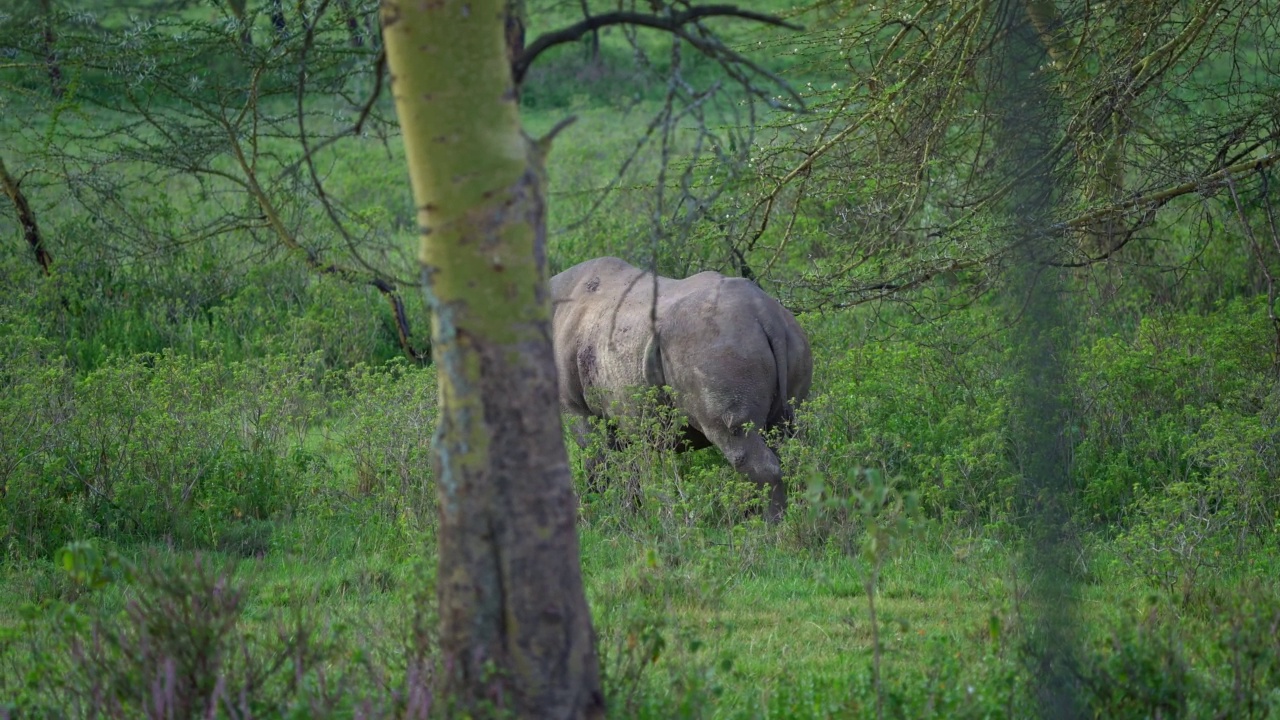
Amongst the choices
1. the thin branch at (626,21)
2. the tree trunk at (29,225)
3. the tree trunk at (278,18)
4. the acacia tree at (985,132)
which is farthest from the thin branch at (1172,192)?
the tree trunk at (29,225)

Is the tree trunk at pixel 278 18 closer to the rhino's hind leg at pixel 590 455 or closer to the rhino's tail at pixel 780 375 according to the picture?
the rhino's hind leg at pixel 590 455

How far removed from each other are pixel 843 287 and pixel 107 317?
7.31 metres

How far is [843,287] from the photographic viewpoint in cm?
812

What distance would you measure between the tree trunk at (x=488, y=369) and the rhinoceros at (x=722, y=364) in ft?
11.4

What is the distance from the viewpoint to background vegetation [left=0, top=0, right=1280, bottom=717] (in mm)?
3992

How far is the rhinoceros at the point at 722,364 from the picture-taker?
291 inches

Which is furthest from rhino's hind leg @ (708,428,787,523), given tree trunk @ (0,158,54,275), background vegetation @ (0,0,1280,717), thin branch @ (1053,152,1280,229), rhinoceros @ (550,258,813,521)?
tree trunk @ (0,158,54,275)

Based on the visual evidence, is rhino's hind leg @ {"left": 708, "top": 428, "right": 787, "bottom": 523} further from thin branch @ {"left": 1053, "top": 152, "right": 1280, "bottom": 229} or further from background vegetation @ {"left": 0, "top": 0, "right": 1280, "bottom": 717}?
thin branch @ {"left": 1053, "top": 152, "right": 1280, "bottom": 229}

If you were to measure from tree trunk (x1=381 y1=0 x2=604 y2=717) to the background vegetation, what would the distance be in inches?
10.2

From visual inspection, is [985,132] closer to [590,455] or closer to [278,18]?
[590,455]

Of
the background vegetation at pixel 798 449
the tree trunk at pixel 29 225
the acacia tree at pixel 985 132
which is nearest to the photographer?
the background vegetation at pixel 798 449

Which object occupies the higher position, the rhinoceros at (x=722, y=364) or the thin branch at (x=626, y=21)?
the thin branch at (x=626, y=21)

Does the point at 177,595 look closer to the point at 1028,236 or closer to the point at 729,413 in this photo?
the point at 1028,236

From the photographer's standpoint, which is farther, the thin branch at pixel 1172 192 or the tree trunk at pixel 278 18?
the tree trunk at pixel 278 18
